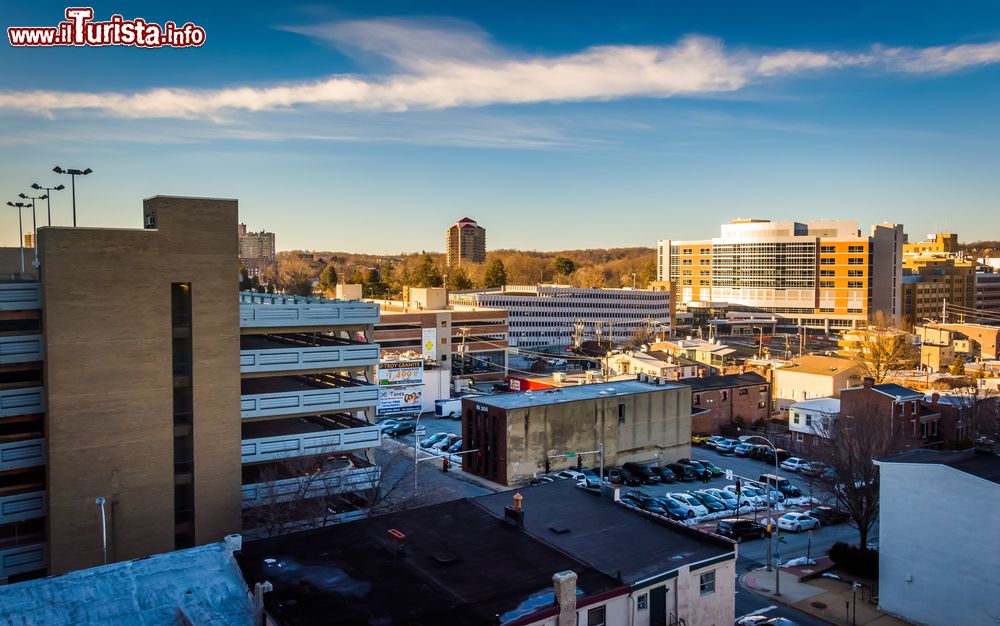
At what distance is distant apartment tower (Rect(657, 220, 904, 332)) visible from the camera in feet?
435

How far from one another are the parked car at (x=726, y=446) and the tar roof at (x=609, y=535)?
27847mm

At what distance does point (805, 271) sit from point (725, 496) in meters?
110

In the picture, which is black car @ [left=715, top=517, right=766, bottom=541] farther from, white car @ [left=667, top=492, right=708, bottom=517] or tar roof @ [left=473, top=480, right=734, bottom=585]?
tar roof @ [left=473, top=480, right=734, bottom=585]

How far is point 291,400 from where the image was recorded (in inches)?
1144

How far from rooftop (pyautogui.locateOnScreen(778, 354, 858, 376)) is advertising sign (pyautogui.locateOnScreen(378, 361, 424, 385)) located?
29446 millimetres

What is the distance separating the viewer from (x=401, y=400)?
60375 mm

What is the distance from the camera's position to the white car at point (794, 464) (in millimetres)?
45562

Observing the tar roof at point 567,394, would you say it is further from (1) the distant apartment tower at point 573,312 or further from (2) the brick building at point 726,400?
(1) the distant apartment tower at point 573,312

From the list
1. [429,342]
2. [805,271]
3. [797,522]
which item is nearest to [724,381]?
[797,522]

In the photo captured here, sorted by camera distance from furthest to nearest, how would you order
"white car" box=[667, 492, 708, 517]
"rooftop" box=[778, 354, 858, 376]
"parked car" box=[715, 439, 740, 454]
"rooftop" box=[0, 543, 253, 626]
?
"rooftop" box=[778, 354, 858, 376], "parked car" box=[715, 439, 740, 454], "white car" box=[667, 492, 708, 517], "rooftop" box=[0, 543, 253, 626]

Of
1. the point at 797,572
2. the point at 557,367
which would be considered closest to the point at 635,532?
the point at 797,572

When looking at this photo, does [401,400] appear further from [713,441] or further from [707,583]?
[707,583]

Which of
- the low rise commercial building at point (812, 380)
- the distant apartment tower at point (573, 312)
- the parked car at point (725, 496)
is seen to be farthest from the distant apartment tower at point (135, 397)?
the distant apartment tower at point (573, 312)

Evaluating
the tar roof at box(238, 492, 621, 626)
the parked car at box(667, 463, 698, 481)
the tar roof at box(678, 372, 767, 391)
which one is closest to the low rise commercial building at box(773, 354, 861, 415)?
Result: the tar roof at box(678, 372, 767, 391)
